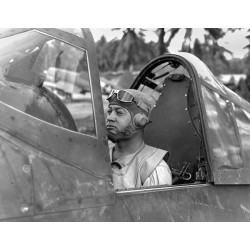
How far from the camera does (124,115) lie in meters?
3.53

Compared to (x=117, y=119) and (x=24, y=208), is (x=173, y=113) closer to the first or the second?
(x=117, y=119)

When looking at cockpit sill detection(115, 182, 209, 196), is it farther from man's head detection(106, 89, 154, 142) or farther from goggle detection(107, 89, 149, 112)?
goggle detection(107, 89, 149, 112)

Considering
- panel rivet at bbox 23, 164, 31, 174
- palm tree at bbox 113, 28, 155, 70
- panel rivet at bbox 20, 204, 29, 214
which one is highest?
panel rivet at bbox 23, 164, 31, 174

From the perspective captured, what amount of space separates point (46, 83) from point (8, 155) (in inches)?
26.0

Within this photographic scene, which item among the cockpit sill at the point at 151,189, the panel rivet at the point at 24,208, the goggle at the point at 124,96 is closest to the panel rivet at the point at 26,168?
the panel rivet at the point at 24,208

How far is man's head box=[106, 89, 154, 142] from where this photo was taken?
3.50 meters

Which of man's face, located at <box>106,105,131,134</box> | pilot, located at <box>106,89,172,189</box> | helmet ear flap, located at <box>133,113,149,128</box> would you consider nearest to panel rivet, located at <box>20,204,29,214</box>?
pilot, located at <box>106,89,172,189</box>

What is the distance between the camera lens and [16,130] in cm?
229

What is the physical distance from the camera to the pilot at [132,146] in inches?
132

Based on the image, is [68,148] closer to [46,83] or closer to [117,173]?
[46,83]

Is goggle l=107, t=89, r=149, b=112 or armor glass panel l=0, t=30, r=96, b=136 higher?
armor glass panel l=0, t=30, r=96, b=136

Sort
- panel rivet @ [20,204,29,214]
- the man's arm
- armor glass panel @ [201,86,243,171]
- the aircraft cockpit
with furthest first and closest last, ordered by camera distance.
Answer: the aircraft cockpit
armor glass panel @ [201,86,243,171]
the man's arm
panel rivet @ [20,204,29,214]

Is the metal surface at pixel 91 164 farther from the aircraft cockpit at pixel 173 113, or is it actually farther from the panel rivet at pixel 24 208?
the aircraft cockpit at pixel 173 113

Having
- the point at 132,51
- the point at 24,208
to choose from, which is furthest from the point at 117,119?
the point at 132,51
